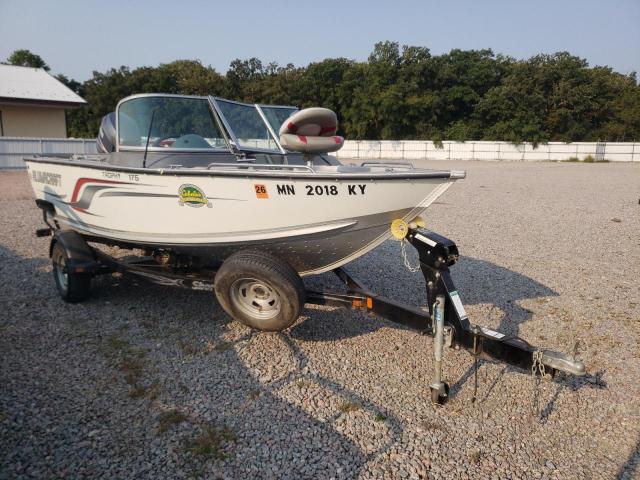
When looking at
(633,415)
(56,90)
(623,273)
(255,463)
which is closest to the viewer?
(255,463)

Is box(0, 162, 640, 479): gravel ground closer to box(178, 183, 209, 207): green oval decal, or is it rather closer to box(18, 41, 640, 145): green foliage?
box(178, 183, 209, 207): green oval decal

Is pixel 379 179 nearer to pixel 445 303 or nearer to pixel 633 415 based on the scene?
pixel 445 303

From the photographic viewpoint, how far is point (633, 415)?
3111 mm

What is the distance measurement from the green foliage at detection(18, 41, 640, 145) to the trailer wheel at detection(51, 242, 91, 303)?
41116 mm

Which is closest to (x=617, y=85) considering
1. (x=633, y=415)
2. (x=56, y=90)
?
(x=56, y=90)

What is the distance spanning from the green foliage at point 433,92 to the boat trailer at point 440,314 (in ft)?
136

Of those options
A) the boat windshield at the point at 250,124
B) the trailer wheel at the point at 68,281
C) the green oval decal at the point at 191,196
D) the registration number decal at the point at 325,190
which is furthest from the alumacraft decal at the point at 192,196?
the trailer wheel at the point at 68,281

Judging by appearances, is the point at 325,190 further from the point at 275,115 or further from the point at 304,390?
the point at 275,115

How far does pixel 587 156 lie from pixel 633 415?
39.6 meters

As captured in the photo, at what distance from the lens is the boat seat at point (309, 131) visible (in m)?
3.92

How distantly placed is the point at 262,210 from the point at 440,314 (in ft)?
5.08

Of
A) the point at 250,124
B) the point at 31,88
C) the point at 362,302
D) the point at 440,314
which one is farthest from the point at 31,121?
the point at 440,314

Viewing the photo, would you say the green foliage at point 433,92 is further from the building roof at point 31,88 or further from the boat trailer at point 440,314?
the boat trailer at point 440,314

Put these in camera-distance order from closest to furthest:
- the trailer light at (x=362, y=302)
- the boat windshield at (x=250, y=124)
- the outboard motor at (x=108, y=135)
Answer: the trailer light at (x=362, y=302)
the boat windshield at (x=250, y=124)
the outboard motor at (x=108, y=135)
